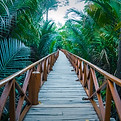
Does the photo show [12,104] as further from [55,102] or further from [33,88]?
[55,102]

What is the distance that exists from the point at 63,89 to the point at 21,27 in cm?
240

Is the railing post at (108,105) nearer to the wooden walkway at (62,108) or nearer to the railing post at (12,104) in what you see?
the wooden walkway at (62,108)

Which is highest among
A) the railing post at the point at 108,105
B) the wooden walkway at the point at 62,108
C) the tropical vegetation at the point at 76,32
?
the tropical vegetation at the point at 76,32

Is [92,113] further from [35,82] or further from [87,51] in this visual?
[87,51]

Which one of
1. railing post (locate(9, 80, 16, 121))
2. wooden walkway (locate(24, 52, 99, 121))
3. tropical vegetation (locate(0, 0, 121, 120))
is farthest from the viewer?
tropical vegetation (locate(0, 0, 121, 120))

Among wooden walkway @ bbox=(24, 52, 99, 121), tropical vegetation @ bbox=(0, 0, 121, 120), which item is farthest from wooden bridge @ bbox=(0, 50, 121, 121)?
tropical vegetation @ bbox=(0, 0, 121, 120)

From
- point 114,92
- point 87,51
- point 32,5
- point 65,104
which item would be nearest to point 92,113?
point 65,104

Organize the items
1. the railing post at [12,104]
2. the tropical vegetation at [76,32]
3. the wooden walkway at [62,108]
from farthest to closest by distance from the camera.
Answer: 1. the tropical vegetation at [76,32]
2. the wooden walkway at [62,108]
3. the railing post at [12,104]

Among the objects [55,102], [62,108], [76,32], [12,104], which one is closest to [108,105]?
[62,108]

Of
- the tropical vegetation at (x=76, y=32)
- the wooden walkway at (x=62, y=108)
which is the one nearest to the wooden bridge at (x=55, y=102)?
the wooden walkway at (x=62, y=108)

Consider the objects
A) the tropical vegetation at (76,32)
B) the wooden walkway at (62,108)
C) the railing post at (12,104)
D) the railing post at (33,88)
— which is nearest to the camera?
the railing post at (12,104)

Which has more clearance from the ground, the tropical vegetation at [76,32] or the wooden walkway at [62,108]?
the tropical vegetation at [76,32]

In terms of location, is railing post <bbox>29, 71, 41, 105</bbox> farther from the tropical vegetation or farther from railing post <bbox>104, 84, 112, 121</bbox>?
railing post <bbox>104, 84, 112, 121</bbox>

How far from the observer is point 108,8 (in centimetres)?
589
